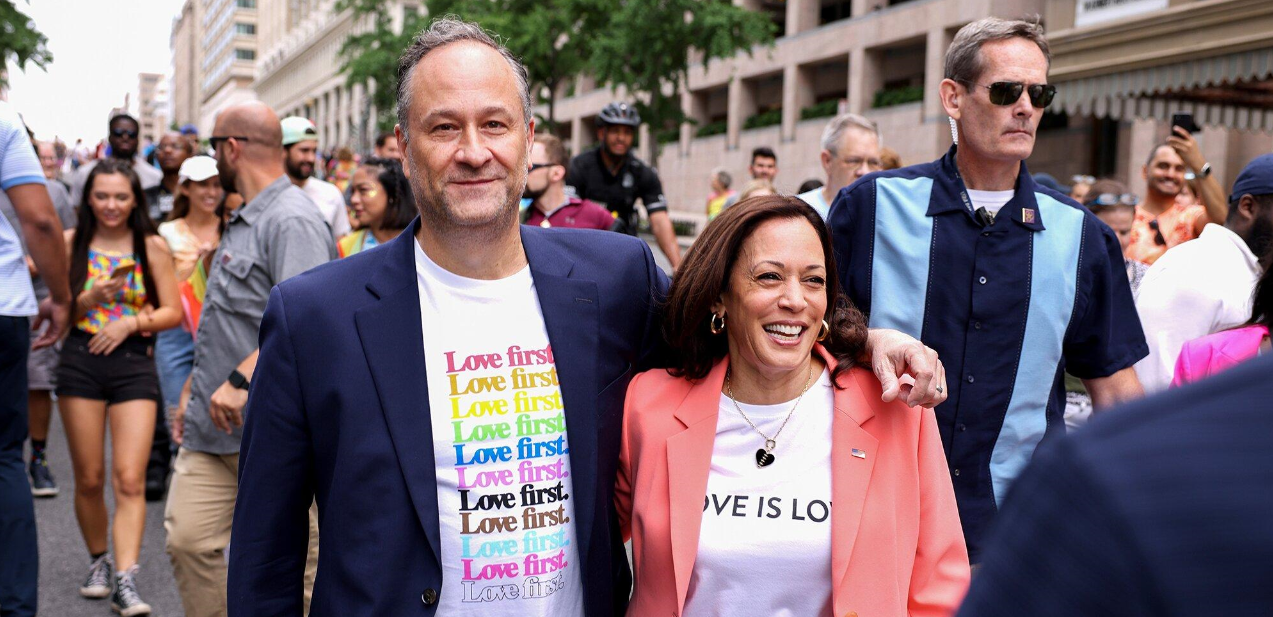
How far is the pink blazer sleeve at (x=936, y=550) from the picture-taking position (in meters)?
2.72

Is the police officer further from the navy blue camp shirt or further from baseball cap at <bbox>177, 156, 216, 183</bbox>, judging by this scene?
the navy blue camp shirt

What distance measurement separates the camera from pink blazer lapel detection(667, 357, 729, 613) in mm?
2695

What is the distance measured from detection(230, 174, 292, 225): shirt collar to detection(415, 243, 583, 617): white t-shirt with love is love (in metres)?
2.17

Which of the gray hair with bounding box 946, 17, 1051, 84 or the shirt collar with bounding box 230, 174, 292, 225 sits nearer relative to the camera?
the gray hair with bounding box 946, 17, 1051, 84

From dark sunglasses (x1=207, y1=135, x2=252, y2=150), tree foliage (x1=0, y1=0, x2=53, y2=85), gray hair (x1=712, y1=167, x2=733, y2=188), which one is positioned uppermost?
tree foliage (x1=0, y1=0, x2=53, y2=85)

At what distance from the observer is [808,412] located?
291 cm

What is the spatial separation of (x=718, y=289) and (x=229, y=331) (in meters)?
2.41

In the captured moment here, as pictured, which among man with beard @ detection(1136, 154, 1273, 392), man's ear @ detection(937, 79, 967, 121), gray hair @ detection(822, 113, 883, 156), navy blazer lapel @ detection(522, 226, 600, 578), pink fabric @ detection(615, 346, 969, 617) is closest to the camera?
navy blazer lapel @ detection(522, 226, 600, 578)

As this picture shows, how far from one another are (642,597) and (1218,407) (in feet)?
7.37

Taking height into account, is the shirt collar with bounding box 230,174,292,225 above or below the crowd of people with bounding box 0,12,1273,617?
above

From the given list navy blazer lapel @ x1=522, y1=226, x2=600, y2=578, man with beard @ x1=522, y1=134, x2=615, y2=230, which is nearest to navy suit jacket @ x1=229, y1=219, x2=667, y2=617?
navy blazer lapel @ x1=522, y1=226, x2=600, y2=578

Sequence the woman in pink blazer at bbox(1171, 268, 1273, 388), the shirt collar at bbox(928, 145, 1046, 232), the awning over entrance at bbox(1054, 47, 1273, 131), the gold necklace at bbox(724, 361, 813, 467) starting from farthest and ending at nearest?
the awning over entrance at bbox(1054, 47, 1273, 131), the shirt collar at bbox(928, 145, 1046, 232), the woman in pink blazer at bbox(1171, 268, 1273, 388), the gold necklace at bbox(724, 361, 813, 467)

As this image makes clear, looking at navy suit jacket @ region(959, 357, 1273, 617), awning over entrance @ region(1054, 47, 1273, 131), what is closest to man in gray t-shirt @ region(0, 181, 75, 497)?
navy suit jacket @ region(959, 357, 1273, 617)

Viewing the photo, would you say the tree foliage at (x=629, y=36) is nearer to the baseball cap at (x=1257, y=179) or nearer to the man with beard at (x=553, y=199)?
the man with beard at (x=553, y=199)
